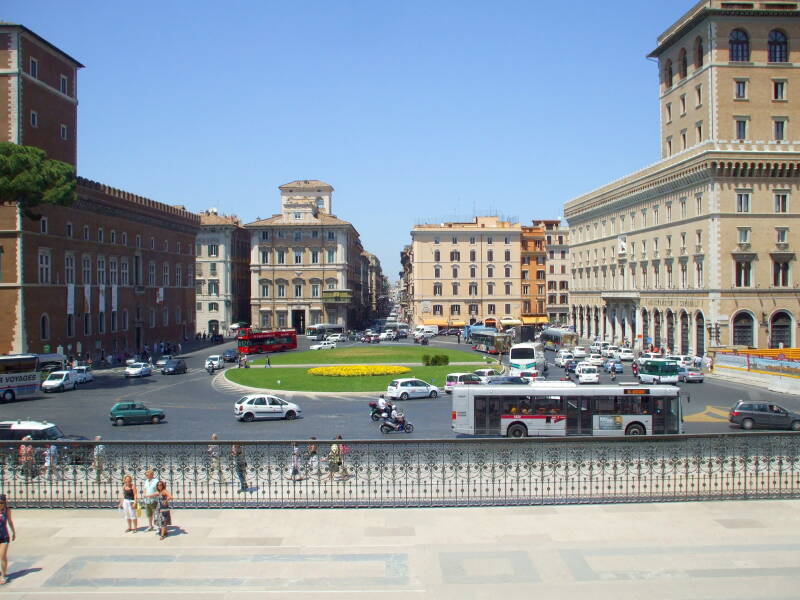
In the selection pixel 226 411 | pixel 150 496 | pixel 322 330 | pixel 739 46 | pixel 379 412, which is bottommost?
pixel 226 411

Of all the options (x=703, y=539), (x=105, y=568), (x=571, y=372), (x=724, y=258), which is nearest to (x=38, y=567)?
(x=105, y=568)

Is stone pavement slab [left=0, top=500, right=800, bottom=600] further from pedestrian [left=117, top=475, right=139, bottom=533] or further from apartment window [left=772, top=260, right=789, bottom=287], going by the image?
apartment window [left=772, top=260, right=789, bottom=287]

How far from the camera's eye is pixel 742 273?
56.9m

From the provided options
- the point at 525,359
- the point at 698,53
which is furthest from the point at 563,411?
the point at 698,53

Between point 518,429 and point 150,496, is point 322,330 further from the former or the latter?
point 150,496

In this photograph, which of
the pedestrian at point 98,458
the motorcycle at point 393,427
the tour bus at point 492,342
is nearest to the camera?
the pedestrian at point 98,458

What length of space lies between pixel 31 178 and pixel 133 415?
21.1 meters

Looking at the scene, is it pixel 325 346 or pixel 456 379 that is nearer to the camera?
pixel 456 379

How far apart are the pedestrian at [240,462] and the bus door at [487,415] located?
11.0 meters

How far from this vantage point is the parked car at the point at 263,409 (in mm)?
32013

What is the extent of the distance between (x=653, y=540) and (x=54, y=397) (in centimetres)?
3574

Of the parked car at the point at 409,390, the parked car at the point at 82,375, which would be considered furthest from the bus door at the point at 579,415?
the parked car at the point at 82,375

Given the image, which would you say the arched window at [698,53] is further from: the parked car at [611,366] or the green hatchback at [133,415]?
the green hatchback at [133,415]

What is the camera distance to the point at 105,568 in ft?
45.4
